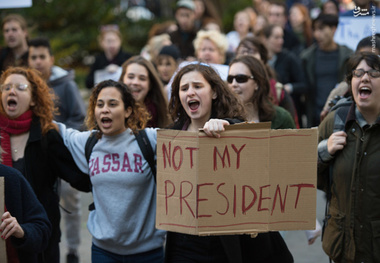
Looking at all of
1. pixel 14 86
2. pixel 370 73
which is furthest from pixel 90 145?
pixel 370 73

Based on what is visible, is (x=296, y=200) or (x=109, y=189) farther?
→ (x=109, y=189)

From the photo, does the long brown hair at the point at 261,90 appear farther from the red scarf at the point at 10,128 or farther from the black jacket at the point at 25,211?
the black jacket at the point at 25,211

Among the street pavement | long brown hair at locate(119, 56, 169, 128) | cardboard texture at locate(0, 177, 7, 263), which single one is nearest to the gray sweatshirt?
cardboard texture at locate(0, 177, 7, 263)

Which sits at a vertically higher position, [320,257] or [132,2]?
[132,2]

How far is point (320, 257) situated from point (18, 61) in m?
4.36

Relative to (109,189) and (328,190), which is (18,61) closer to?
(109,189)

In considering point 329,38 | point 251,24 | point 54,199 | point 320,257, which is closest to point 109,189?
point 54,199

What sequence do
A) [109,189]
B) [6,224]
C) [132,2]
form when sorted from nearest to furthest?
[6,224] < [109,189] < [132,2]

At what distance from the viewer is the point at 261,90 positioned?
5445mm

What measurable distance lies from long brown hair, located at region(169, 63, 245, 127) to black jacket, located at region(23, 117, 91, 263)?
96cm

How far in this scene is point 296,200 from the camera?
12.4ft

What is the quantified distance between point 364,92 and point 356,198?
0.72 m

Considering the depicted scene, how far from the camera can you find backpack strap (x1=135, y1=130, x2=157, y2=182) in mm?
4562

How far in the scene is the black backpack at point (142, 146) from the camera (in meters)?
4.57
